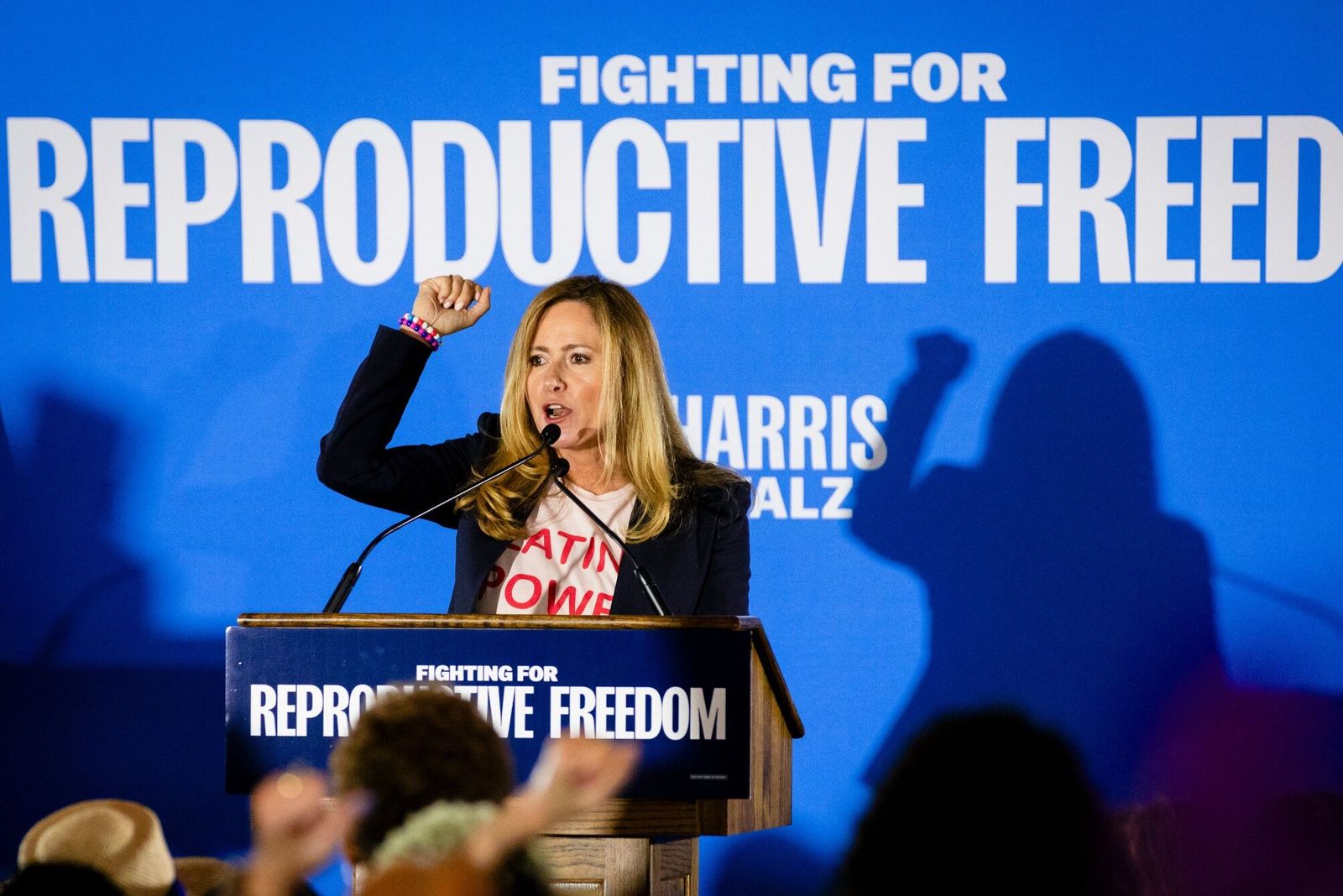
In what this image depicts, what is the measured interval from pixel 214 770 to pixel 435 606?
698 mm

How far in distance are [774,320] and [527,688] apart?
185 centimetres

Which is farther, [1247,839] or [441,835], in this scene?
[1247,839]

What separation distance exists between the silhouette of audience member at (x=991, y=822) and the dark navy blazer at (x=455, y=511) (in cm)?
136

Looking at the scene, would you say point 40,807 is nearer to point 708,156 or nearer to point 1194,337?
point 708,156

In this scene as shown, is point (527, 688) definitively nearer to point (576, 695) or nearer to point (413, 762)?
point (576, 695)

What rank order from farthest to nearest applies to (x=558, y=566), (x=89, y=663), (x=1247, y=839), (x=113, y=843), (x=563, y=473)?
(x=89, y=663) < (x=1247, y=839) < (x=558, y=566) < (x=563, y=473) < (x=113, y=843)

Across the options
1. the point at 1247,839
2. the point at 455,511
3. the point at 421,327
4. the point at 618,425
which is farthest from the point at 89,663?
the point at 1247,839

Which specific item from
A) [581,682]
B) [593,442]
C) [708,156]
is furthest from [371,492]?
[708,156]

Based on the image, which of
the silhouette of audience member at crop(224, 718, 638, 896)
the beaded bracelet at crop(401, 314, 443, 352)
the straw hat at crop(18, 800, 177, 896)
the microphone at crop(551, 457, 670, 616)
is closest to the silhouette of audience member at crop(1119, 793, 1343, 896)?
the microphone at crop(551, 457, 670, 616)

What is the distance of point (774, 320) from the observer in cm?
364

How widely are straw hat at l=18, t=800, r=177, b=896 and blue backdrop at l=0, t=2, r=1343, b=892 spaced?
6.47ft

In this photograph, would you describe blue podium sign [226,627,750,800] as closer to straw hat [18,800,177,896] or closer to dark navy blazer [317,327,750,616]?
straw hat [18,800,177,896]

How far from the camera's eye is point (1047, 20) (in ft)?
11.8

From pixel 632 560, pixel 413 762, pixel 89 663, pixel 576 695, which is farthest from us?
A: pixel 89 663
